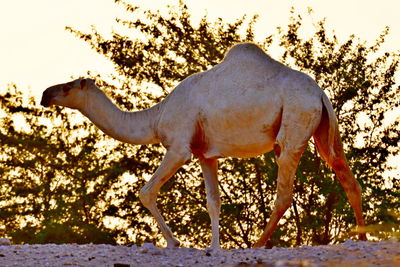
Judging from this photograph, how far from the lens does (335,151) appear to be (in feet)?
40.3

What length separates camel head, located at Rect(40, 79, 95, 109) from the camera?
13195 mm

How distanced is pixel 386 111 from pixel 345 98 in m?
1.14

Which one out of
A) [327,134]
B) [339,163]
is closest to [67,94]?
[327,134]

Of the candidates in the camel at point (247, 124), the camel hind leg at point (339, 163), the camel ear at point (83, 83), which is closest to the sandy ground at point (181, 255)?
the camel at point (247, 124)

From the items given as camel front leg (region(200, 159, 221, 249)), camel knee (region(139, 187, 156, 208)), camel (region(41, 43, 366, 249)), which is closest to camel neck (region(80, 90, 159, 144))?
camel (region(41, 43, 366, 249))

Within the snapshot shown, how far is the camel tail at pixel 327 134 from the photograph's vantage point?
39.3 ft

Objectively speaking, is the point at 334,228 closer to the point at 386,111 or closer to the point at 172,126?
the point at 386,111

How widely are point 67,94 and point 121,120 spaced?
0.82 meters

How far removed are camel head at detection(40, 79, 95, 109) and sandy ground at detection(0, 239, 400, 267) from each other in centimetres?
272

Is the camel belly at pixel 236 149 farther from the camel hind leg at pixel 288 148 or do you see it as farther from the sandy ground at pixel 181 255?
the sandy ground at pixel 181 255

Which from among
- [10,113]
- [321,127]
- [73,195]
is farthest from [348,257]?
[10,113]

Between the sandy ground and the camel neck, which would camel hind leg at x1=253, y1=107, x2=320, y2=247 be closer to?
the sandy ground

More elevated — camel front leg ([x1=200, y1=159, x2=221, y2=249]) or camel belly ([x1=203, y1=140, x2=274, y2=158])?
camel belly ([x1=203, y1=140, x2=274, y2=158])

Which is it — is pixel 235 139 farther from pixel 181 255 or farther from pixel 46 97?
pixel 46 97
